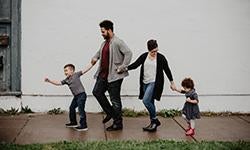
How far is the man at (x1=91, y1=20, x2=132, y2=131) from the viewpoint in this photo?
827 centimetres

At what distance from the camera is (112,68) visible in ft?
27.4

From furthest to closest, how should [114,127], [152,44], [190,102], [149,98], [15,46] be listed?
1. [15,46]
2. [114,127]
3. [149,98]
4. [152,44]
5. [190,102]

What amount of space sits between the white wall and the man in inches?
57.9

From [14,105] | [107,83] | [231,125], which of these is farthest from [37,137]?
[231,125]

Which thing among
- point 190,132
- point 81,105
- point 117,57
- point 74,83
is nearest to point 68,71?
point 74,83

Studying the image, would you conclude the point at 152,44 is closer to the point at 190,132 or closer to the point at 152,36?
the point at 190,132

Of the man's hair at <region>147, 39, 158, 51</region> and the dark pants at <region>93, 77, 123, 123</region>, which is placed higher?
the man's hair at <region>147, 39, 158, 51</region>

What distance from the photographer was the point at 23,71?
987 cm

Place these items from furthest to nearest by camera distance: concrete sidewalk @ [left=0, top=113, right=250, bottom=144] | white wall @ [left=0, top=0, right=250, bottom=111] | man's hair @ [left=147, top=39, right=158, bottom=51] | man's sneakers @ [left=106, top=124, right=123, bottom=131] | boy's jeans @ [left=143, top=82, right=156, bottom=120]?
white wall @ [left=0, top=0, right=250, bottom=111] → man's sneakers @ [left=106, top=124, right=123, bottom=131] → boy's jeans @ [left=143, top=82, right=156, bottom=120] → man's hair @ [left=147, top=39, right=158, bottom=51] → concrete sidewalk @ [left=0, top=113, right=250, bottom=144]

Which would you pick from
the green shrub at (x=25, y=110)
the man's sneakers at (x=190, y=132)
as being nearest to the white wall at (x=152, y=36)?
the green shrub at (x=25, y=110)

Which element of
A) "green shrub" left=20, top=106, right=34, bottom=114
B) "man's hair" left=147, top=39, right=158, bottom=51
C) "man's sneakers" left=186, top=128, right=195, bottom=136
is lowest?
"man's sneakers" left=186, top=128, right=195, bottom=136

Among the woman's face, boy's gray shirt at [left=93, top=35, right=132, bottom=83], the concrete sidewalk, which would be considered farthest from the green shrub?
the woman's face

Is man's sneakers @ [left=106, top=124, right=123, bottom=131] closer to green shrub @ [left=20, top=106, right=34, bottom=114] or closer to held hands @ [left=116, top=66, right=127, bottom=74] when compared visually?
held hands @ [left=116, top=66, right=127, bottom=74]

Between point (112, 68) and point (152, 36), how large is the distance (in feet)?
6.16
